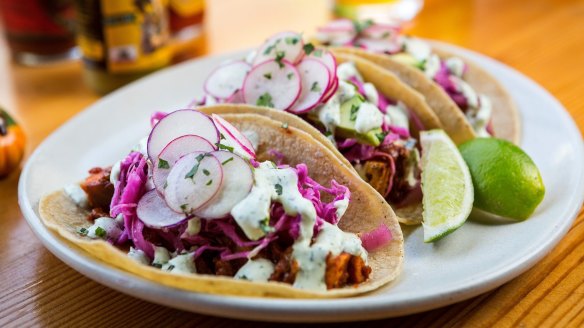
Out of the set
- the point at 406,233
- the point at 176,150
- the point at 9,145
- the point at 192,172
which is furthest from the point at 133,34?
the point at 406,233

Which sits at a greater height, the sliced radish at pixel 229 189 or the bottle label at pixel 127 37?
the sliced radish at pixel 229 189

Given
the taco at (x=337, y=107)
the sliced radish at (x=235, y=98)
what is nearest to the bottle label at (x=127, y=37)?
the taco at (x=337, y=107)

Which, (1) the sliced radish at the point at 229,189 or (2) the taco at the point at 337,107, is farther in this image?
(2) the taco at the point at 337,107

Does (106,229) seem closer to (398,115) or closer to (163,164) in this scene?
(163,164)

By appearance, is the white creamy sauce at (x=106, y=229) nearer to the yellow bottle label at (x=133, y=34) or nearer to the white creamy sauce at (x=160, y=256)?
the white creamy sauce at (x=160, y=256)

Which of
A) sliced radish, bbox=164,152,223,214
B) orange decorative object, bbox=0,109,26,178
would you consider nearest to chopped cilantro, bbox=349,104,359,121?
sliced radish, bbox=164,152,223,214

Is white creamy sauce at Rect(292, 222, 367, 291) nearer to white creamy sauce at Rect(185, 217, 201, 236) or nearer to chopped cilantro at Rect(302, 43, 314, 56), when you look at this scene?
white creamy sauce at Rect(185, 217, 201, 236)
